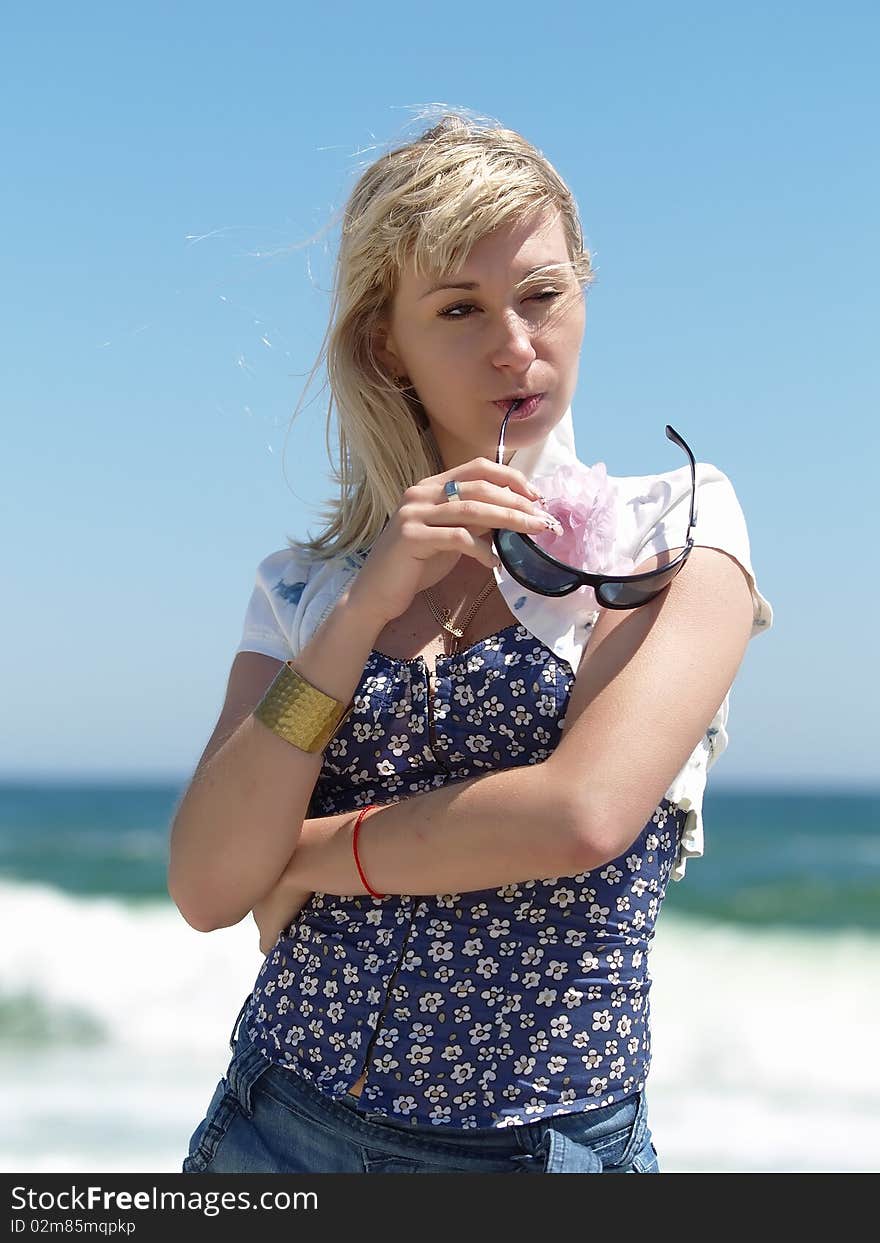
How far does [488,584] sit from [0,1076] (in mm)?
8130

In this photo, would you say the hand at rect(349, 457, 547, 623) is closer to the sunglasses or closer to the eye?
the sunglasses

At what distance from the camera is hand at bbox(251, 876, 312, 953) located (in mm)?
2199

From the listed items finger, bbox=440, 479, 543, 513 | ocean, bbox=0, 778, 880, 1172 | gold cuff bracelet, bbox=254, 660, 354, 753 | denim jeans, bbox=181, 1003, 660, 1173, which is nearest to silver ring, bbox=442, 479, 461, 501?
finger, bbox=440, 479, 543, 513

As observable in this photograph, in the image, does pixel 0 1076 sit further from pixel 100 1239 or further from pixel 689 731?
pixel 689 731

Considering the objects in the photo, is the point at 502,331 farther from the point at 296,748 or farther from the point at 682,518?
the point at 296,748

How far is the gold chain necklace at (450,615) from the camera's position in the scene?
2242 mm

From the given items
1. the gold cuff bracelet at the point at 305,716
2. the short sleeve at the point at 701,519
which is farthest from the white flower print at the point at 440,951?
the short sleeve at the point at 701,519

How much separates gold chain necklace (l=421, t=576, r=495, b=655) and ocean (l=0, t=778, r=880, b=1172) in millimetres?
5541

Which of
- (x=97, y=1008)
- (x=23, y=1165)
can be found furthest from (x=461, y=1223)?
(x=97, y=1008)

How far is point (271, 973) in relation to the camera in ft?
7.44

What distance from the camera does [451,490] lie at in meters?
2.05

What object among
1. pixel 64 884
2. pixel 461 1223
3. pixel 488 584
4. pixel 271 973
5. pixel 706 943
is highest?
pixel 64 884

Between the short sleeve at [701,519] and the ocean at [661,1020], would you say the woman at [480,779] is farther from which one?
the ocean at [661,1020]

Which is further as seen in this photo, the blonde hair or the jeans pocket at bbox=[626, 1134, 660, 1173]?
the blonde hair
